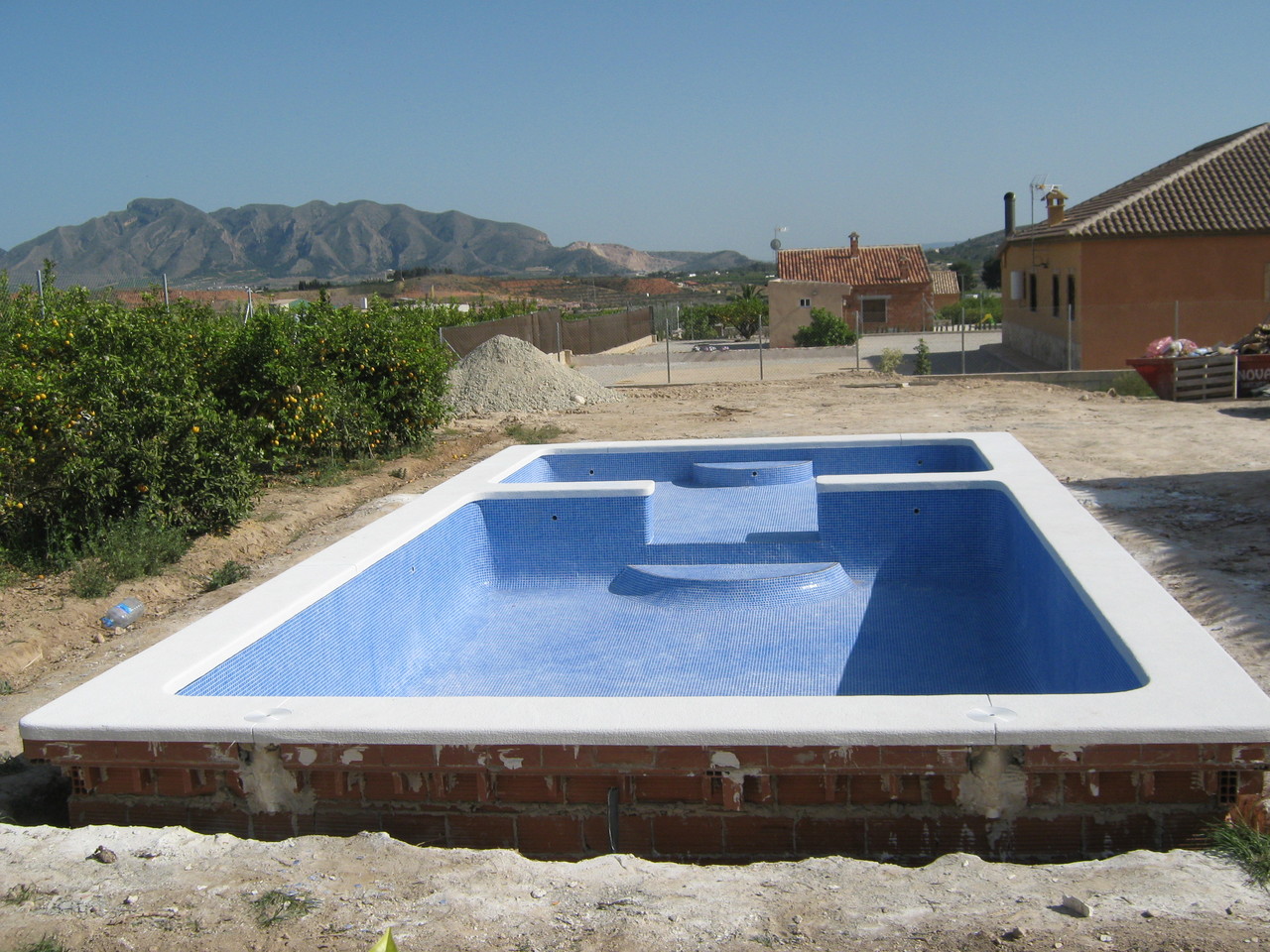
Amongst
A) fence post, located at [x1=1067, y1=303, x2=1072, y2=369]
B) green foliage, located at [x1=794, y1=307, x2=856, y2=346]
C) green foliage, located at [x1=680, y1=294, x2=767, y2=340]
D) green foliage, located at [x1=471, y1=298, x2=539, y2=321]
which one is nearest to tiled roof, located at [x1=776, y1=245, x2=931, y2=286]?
green foliage, located at [x1=680, y1=294, x2=767, y2=340]

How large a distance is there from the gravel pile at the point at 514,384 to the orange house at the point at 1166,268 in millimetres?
11478

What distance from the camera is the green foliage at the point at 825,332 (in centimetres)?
4181

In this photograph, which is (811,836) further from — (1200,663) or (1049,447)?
(1049,447)

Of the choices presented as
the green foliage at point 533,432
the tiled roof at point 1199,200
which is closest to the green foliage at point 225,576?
the green foliage at point 533,432

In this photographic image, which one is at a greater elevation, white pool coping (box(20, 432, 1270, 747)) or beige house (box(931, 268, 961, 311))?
beige house (box(931, 268, 961, 311))

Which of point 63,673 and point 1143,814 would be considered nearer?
point 1143,814

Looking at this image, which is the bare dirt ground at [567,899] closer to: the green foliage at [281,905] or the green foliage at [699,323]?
the green foliage at [281,905]

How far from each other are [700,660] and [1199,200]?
24418 millimetres

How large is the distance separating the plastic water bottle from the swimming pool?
2.01 metres

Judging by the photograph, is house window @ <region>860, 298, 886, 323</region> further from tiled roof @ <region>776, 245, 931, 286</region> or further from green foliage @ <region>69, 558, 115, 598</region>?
green foliage @ <region>69, 558, 115, 598</region>

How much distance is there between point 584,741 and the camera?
4.23 metres

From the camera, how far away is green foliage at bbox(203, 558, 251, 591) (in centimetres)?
900

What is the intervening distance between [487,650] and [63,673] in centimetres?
291

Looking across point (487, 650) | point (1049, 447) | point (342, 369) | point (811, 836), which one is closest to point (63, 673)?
point (487, 650)
